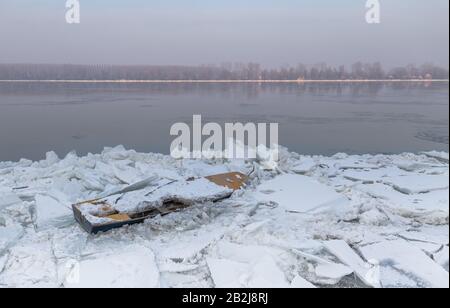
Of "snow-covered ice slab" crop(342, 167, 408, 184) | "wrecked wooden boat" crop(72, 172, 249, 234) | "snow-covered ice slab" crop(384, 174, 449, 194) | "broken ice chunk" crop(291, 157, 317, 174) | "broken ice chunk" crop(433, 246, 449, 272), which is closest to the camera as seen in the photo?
"broken ice chunk" crop(433, 246, 449, 272)

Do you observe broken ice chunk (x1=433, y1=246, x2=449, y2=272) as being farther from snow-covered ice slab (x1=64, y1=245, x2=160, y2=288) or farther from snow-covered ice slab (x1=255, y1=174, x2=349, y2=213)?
snow-covered ice slab (x1=64, y1=245, x2=160, y2=288)

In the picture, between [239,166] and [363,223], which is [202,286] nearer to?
[363,223]

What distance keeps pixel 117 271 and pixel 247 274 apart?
154 cm

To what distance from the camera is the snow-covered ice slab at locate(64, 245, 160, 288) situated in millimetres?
4844

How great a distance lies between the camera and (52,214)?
261 inches

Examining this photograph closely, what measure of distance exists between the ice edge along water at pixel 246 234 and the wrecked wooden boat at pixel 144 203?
126mm

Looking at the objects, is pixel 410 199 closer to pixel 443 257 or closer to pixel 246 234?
pixel 443 257

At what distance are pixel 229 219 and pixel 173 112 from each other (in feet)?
64.8

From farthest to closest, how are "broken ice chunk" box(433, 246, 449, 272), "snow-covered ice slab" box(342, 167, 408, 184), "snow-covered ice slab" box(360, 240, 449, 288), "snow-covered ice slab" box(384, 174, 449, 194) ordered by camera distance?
"snow-covered ice slab" box(342, 167, 408, 184) < "snow-covered ice slab" box(384, 174, 449, 194) < "broken ice chunk" box(433, 246, 449, 272) < "snow-covered ice slab" box(360, 240, 449, 288)

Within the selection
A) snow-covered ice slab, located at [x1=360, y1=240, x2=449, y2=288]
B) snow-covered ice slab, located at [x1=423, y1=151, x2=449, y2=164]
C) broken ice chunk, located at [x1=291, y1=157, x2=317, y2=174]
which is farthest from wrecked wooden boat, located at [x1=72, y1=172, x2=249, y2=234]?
snow-covered ice slab, located at [x1=423, y1=151, x2=449, y2=164]

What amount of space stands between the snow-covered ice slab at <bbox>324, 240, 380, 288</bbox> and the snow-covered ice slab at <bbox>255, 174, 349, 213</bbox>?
1.40m


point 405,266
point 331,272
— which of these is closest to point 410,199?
point 405,266

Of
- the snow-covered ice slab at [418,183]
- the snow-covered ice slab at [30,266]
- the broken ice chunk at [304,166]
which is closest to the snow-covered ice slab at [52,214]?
the snow-covered ice slab at [30,266]

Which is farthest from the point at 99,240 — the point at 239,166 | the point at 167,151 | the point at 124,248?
the point at 167,151
